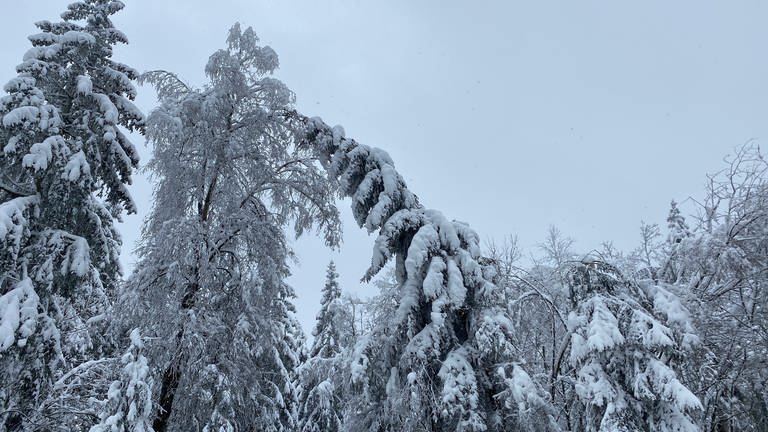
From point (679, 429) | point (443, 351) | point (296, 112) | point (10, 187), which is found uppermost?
point (296, 112)

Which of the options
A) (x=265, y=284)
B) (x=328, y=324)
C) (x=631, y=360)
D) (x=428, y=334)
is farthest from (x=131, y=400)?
(x=328, y=324)

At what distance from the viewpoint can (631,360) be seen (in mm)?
8344

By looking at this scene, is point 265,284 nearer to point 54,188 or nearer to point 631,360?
point 54,188

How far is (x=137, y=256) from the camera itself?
32.7ft

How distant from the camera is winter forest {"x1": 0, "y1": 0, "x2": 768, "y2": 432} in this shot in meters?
8.12

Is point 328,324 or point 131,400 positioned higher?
point 328,324

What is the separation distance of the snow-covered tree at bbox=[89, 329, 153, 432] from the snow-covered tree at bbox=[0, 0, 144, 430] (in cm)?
201

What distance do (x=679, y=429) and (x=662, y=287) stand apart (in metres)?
2.87

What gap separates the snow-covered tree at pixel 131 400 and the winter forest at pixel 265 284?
0.03 meters

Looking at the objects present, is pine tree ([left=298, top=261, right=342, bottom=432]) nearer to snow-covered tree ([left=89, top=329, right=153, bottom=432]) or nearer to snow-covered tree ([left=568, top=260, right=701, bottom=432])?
snow-covered tree ([left=89, top=329, right=153, bottom=432])

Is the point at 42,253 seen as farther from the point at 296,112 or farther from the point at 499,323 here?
the point at 499,323

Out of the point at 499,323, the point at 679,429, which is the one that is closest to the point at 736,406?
the point at 679,429

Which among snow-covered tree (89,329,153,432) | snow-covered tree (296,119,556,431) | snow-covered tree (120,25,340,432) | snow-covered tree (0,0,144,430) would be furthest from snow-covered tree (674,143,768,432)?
snow-covered tree (0,0,144,430)

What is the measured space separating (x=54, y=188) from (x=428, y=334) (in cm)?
776
